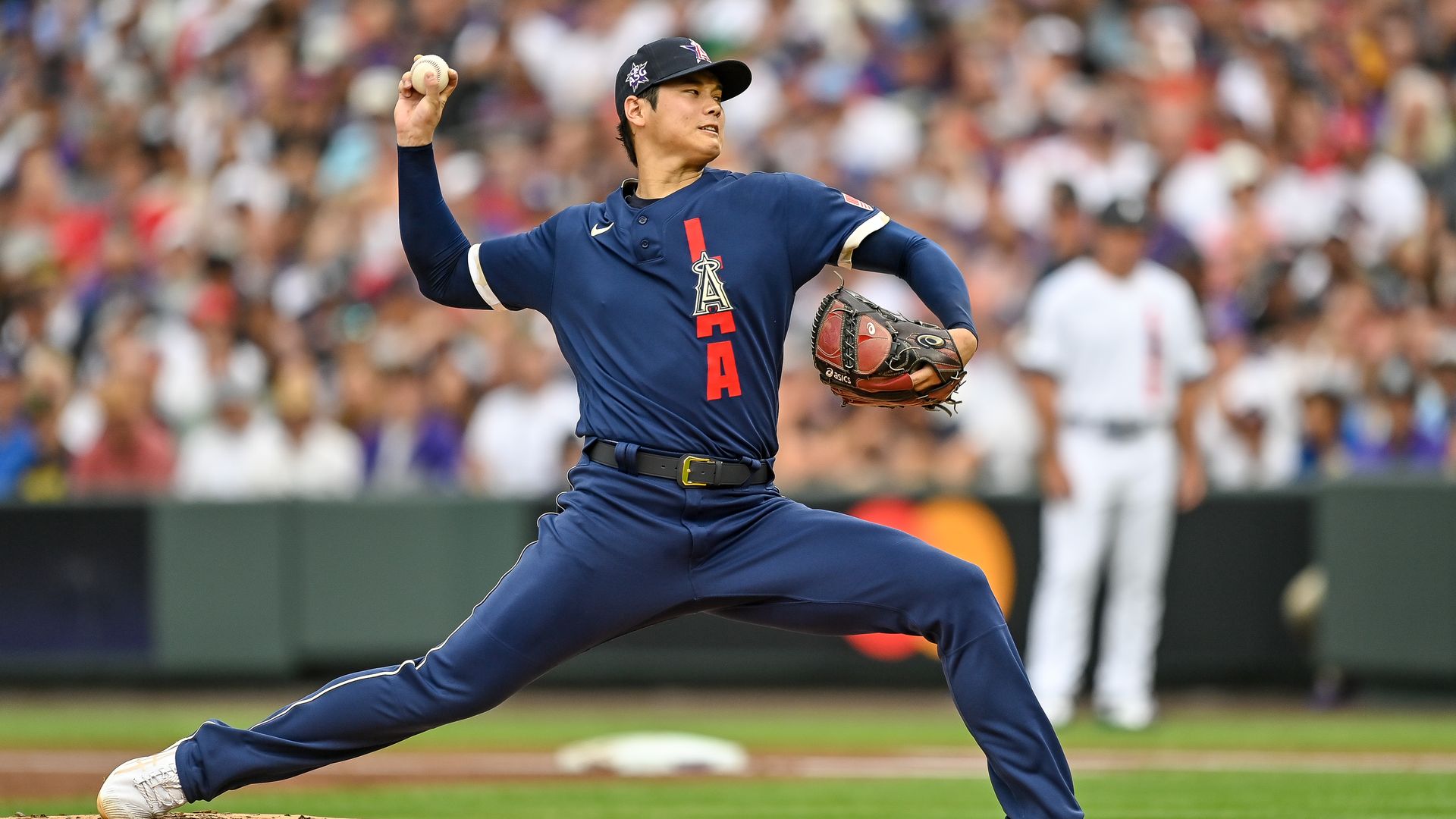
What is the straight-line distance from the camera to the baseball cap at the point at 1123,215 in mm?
9367

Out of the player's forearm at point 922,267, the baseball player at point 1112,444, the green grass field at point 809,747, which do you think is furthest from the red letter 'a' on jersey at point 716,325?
the baseball player at point 1112,444

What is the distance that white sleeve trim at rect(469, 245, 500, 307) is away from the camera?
16.8 feet

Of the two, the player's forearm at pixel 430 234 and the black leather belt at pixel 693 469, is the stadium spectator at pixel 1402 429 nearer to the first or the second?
the black leather belt at pixel 693 469

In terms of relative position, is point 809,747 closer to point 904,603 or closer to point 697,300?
point 904,603

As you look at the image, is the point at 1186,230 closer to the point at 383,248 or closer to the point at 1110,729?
the point at 1110,729

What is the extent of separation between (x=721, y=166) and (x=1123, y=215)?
4841 mm

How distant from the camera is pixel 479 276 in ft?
16.8

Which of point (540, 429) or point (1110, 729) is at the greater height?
point (540, 429)

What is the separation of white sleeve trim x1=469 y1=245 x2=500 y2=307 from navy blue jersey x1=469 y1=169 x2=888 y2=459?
22cm

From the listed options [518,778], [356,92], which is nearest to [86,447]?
[356,92]

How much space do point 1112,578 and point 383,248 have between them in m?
7.23

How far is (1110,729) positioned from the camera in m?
9.34

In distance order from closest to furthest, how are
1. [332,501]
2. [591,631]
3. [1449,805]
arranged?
[591,631]
[1449,805]
[332,501]

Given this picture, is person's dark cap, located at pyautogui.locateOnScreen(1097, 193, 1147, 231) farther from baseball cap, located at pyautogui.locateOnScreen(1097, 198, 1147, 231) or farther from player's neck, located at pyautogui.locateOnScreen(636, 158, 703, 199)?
player's neck, located at pyautogui.locateOnScreen(636, 158, 703, 199)
